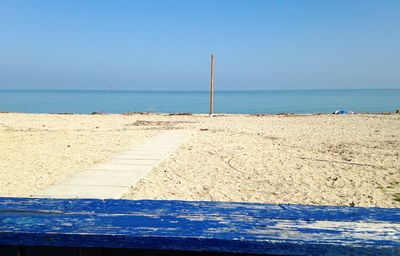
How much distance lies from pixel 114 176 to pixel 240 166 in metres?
2.22

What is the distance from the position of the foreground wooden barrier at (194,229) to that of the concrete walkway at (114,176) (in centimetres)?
289

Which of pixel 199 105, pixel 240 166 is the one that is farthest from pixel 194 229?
pixel 199 105

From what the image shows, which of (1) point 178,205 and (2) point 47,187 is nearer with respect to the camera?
(1) point 178,205

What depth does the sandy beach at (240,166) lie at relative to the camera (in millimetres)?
4539

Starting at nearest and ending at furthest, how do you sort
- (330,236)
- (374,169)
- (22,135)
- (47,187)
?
(330,236) → (47,187) → (374,169) → (22,135)

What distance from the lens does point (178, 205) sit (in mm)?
1579

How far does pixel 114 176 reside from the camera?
17.4ft

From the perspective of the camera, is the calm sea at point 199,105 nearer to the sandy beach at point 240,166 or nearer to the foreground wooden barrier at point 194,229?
the sandy beach at point 240,166

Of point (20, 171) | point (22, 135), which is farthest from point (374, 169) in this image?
point (22, 135)

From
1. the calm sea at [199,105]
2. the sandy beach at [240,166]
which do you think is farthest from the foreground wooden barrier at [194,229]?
the calm sea at [199,105]

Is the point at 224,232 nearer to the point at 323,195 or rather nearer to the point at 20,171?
the point at 323,195

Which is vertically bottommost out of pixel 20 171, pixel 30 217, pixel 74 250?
pixel 20 171

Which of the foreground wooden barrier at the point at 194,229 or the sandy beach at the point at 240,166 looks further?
the sandy beach at the point at 240,166

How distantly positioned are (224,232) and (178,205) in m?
0.38
